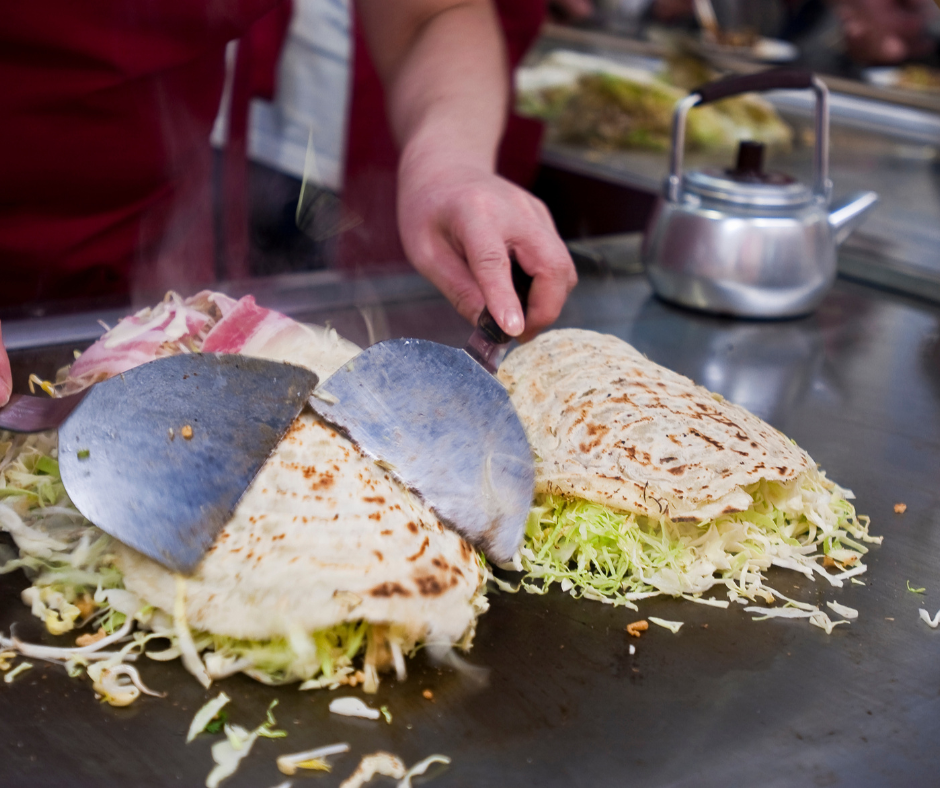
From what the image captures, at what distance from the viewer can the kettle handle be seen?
2.81m

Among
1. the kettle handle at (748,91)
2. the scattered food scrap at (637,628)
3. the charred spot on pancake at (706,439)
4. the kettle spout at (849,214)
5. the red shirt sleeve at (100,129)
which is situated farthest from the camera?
the kettle spout at (849,214)

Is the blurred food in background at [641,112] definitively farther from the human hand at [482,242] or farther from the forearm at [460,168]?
the human hand at [482,242]

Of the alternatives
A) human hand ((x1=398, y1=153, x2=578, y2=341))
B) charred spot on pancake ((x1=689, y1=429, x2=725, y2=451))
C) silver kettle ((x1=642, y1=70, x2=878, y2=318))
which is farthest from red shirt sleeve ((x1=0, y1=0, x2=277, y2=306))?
charred spot on pancake ((x1=689, y1=429, x2=725, y2=451))

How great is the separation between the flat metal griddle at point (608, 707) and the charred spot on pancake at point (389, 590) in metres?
0.12

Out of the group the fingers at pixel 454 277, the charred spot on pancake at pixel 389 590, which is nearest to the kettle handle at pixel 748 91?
the fingers at pixel 454 277

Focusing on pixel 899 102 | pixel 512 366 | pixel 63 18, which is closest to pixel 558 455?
pixel 512 366

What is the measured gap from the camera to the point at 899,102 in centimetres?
425

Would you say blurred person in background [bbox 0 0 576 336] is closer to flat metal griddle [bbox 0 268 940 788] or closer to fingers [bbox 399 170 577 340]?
fingers [bbox 399 170 577 340]

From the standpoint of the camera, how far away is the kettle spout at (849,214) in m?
3.07

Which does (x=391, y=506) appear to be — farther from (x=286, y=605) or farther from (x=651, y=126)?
(x=651, y=126)

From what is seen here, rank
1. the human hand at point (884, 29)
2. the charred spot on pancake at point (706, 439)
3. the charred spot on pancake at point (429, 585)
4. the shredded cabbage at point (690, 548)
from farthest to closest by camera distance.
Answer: the human hand at point (884, 29) < the charred spot on pancake at point (706, 439) < the shredded cabbage at point (690, 548) < the charred spot on pancake at point (429, 585)

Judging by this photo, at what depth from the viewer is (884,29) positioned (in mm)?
5766

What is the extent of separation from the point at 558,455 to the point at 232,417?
64 cm

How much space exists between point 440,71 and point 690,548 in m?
1.72
